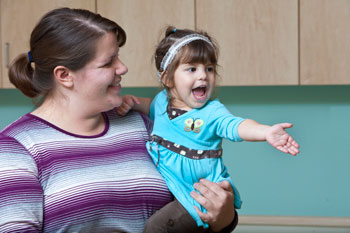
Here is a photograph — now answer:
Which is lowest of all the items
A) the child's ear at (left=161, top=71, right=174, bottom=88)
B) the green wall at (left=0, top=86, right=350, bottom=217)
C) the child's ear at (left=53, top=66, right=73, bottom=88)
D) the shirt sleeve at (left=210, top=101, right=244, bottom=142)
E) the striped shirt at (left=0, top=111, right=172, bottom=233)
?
the green wall at (left=0, top=86, right=350, bottom=217)

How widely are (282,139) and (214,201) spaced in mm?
367

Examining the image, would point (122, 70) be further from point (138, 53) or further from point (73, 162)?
point (138, 53)

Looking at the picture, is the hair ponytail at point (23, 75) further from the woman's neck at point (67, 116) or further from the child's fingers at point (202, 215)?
the child's fingers at point (202, 215)

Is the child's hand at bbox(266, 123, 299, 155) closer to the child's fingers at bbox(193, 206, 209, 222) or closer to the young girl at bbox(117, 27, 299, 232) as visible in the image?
the young girl at bbox(117, 27, 299, 232)

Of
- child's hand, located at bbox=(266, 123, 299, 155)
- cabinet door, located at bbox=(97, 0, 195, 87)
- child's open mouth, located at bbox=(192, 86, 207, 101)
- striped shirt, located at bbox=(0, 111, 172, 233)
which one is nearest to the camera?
child's hand, located at bbox=(266, 123, 299, 155)

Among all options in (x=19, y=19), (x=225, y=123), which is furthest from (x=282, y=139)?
(x=19, y=19)

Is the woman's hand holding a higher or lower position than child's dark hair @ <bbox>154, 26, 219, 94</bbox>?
lower

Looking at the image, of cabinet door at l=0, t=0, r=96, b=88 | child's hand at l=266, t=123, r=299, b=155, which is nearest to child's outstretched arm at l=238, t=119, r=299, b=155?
child's hand at l=266, t=123, r=299, b=155

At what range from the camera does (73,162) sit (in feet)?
4.53

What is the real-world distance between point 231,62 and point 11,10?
4.59 feet

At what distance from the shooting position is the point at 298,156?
10.6ft

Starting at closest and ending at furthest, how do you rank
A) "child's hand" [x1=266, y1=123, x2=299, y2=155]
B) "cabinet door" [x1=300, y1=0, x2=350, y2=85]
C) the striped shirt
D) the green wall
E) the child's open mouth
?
"child's hand" [x1=266, y1=123, x2=299, y2=155] < the striped shirt < the child's open mouth < "cabinet door" [x1=300, y1=0, x2=350, y2=85] < the green wall

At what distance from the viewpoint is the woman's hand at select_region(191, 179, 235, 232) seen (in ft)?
4.79

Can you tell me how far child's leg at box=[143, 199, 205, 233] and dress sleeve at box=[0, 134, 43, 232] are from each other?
324 millimetres
